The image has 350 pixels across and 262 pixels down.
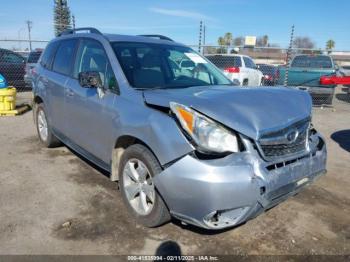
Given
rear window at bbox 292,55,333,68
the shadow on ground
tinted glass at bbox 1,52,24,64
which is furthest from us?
tinted glass at bbox 1,52,24,64

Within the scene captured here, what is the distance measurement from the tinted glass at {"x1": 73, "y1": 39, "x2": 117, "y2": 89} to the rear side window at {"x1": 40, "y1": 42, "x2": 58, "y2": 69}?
45.5 inches

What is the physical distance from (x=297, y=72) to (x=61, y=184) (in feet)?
32.9

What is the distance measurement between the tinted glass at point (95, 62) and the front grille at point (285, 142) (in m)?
1.71

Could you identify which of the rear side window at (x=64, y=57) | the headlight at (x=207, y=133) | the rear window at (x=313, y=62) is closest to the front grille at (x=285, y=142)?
the headlight at (x=207, y=133)

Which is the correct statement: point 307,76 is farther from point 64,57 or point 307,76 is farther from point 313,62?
point 64,57

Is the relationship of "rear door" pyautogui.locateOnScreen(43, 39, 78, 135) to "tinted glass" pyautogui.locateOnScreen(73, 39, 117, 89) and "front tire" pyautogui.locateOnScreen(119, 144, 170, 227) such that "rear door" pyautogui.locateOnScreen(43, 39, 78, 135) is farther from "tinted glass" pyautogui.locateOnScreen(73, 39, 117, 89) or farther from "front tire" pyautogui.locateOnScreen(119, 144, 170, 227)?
"front tire" pyautogui.locateOnScreen(119, 144, 170, 227)

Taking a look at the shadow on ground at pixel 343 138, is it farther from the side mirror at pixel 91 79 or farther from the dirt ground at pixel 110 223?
the side mirror at pixel 91 79

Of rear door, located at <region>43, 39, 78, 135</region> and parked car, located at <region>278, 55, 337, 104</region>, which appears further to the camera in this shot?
parked car, located at <region>278, 55, 337, 104</region>

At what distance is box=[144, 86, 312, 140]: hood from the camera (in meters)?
2.82

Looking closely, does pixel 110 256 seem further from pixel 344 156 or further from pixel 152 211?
pixel 344 156

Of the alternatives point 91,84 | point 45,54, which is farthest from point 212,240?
point 45,54

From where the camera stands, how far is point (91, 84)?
3764 mm

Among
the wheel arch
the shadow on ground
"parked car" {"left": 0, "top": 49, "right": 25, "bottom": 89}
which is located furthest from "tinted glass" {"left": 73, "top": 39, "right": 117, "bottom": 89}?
"parked car" {"left": 0, "top": 49, "right": 25, "bottom": 89}

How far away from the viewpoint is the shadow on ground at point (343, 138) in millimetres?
6860
